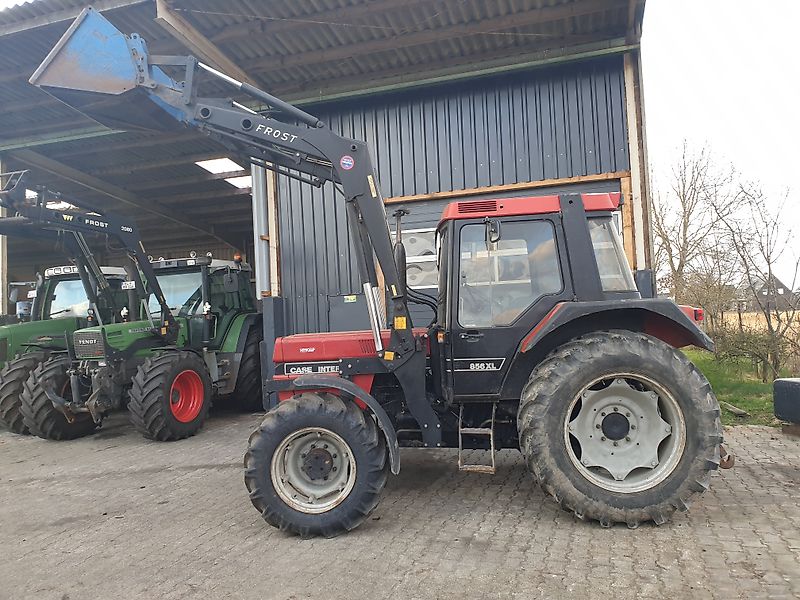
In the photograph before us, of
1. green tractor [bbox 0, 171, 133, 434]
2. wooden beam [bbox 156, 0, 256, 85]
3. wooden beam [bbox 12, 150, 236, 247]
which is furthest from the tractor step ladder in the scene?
wooden beam [bbox 12, 150, 236, 247]

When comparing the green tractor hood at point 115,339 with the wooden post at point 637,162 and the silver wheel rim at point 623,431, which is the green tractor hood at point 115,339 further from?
the wooden post at point 637,162

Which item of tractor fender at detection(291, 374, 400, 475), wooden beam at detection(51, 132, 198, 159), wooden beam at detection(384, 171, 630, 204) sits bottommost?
tractor fender at detection(291, 374, 400, 475)

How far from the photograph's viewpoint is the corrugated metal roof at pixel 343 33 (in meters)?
6.93

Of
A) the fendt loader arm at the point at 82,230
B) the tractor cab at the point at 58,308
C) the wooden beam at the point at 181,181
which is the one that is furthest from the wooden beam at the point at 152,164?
the fendt loader arm at the point at 82,230

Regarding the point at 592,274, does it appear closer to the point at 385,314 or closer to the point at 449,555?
the point at 385,314

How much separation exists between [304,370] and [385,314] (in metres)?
0.80

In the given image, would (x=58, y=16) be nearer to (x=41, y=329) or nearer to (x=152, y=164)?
(x=41, y=329)

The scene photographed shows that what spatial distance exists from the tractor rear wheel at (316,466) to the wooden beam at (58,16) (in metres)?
6.08

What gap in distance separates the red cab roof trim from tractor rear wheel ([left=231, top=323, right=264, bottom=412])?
5.85 meters

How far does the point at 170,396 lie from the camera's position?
7.19 metres

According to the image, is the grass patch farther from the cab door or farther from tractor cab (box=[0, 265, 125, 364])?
tractor cab (box=[0, 265, 125, 364])

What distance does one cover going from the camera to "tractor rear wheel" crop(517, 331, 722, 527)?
359 centimetres

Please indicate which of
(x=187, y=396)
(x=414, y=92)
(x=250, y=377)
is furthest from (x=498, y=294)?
(x=250, y=377)

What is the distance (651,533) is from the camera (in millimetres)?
3535
